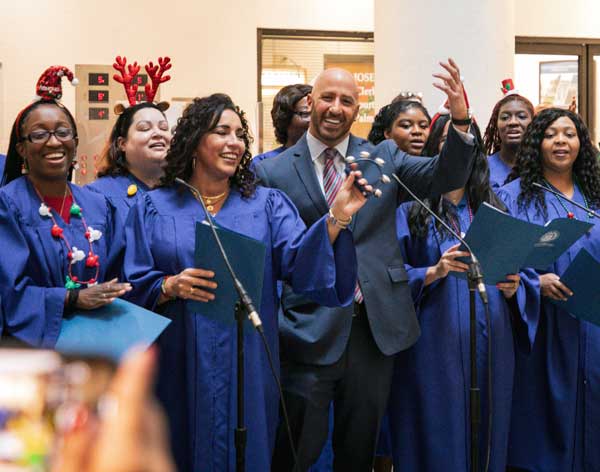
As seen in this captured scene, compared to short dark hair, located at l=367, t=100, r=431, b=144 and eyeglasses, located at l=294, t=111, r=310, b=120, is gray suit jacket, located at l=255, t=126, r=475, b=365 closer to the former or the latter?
short dark hair, located at l=367, t=100, r=431, b=144

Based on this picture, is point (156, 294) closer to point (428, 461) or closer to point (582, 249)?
point (428, 461)

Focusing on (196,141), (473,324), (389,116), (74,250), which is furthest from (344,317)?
(389,116)

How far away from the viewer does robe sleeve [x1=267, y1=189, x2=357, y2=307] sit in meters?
2.97

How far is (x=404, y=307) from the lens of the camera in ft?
11.5

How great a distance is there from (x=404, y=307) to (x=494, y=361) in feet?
1.70

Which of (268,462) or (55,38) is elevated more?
(55,38)

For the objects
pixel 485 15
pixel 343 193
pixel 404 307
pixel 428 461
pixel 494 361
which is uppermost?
pixel 485 15

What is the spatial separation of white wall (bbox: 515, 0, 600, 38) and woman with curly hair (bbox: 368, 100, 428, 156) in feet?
14.7

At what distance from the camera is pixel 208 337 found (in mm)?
3109

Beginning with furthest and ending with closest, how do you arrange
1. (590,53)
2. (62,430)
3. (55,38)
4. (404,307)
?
(590,53)
(55,38)
(404,307)
(62,430)

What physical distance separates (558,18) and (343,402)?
6.34 m

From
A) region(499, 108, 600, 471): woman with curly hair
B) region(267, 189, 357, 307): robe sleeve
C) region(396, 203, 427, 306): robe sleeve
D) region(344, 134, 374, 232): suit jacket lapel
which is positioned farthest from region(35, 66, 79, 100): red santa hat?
region(499, 108, 600, 471): woman with curly hair

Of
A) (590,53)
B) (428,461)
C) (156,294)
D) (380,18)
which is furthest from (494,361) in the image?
(590,53)

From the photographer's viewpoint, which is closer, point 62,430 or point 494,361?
point 62,430
